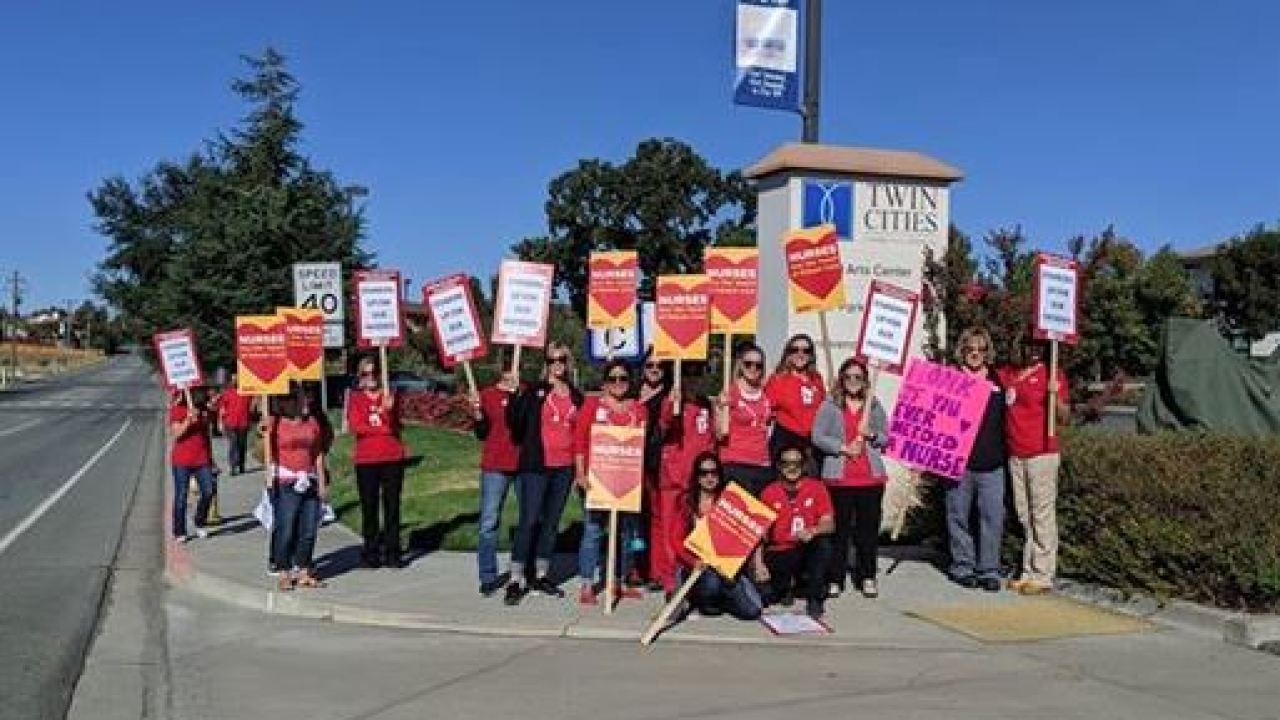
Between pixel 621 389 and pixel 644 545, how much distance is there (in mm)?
1462

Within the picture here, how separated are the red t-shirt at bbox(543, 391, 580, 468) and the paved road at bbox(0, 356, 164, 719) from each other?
3.28m

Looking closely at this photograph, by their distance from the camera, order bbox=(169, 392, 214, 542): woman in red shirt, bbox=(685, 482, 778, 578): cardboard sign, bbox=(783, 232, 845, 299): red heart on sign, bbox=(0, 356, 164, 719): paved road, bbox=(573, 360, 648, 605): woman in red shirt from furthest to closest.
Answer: bbox=(169, 392, 214, 542): woman in red shirt < bbox=(783, 232, 845, 299): red heart on sign < bbox=(573, 360, 648, 605): woman in red shirt < bbox=(685, 482, 778, 578): cardboard sign < bbox=(0, 356, 164, 719): paved road

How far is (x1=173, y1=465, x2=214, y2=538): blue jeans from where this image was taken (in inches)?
543

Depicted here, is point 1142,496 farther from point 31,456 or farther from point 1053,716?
point 31,456

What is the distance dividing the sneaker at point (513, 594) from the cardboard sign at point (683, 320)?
6.25ft

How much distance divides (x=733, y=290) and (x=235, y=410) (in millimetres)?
14530

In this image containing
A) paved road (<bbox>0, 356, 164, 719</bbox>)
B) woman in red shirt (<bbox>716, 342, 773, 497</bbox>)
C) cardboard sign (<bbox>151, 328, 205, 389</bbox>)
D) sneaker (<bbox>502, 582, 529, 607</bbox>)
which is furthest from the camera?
cardboard sign (<bbox>151, 328, 205, 389</bbox>)

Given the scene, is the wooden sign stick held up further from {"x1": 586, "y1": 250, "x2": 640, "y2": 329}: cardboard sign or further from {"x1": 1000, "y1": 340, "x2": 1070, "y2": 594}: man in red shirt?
{"x1": 1000, "y1": 340, "x2": 1070, "y2": 594}: man in red shirt

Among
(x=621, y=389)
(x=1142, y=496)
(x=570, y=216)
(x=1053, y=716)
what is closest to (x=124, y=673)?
(x=621, y=389)

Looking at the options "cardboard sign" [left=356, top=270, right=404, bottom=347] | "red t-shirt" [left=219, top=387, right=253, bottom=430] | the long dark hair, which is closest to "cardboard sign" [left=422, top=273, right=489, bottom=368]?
"cardboard sign" [left=356, top=270, right=404, bottom=347]

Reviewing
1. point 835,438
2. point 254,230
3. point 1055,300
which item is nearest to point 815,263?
point 835,438

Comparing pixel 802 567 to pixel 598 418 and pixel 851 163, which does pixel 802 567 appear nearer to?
pixel 598 418

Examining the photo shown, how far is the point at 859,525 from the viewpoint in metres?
10.1

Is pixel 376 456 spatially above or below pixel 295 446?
below
